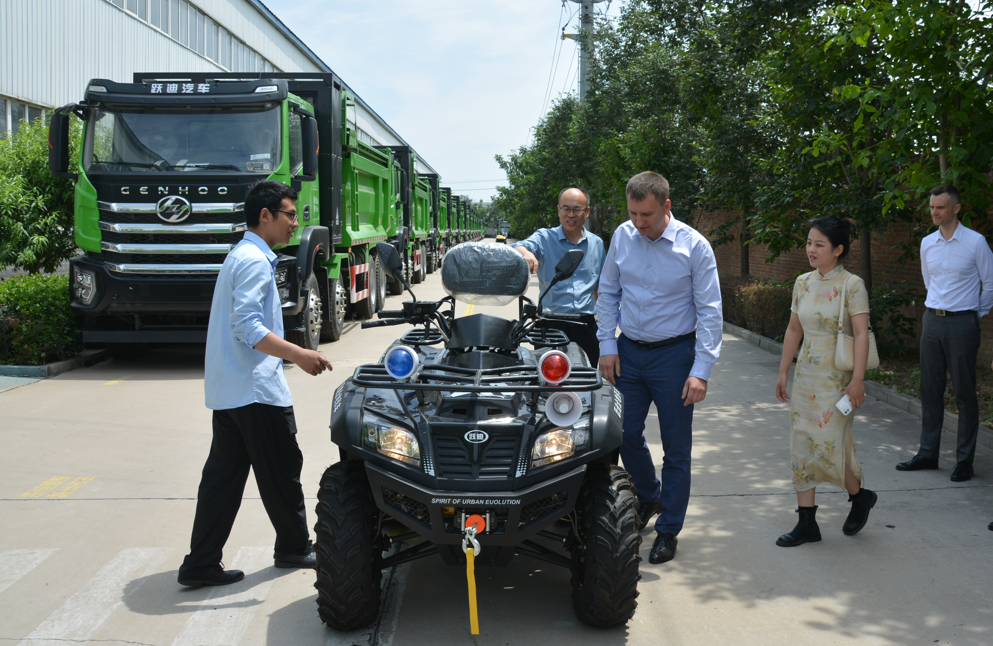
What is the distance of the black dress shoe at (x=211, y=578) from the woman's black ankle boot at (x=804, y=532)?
2.92m

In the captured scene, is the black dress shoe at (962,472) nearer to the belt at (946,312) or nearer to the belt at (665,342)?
the belt at (946,312)

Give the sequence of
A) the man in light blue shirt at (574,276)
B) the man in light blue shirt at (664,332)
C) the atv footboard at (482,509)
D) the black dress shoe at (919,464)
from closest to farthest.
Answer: the atv footboard at (482,509), the man in light blue shirt at (664,332), the man in light blue shirt at (574,276), the black dress shoe at (919,464)

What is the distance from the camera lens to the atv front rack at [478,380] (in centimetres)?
332

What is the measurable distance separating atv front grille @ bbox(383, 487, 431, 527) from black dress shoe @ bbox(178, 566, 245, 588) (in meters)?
1.25

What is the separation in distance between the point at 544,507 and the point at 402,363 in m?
0.83

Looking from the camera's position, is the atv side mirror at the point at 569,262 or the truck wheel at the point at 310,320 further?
the truck wheel at the point at 310,320

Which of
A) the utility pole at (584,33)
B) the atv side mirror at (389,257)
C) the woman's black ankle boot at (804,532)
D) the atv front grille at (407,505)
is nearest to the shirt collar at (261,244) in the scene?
the atv side mirror at (389,257)

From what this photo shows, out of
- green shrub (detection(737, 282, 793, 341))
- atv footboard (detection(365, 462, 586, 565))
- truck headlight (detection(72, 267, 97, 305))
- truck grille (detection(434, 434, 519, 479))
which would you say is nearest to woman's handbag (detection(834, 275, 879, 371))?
atv footboard (detection(365, 462, 586, 565))

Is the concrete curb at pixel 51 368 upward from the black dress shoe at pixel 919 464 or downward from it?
upward

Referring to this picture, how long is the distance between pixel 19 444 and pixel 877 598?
621 cm

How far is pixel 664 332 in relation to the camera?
14.6 ft

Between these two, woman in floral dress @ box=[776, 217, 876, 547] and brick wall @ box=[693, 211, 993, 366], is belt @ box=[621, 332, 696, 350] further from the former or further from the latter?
brick wall @ box=[693, 211, 993, 366]

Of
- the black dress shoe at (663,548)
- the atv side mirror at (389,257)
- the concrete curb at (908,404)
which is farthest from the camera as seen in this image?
the concrete curb at (908,404)

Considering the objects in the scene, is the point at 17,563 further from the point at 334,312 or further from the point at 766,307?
the point at 766,307
